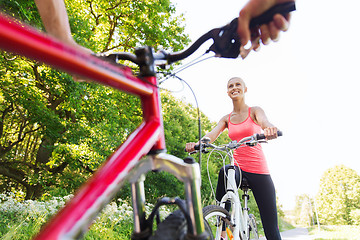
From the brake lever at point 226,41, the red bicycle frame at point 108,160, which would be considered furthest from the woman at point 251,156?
the red bicycle frame at point 108,160

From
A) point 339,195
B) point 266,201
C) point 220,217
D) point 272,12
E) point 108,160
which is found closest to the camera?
point 108,160

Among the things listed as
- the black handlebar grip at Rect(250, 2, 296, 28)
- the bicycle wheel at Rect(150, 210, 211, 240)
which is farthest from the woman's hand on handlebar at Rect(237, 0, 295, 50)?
the bicycle wheel at Rect(150, 210, 211, 240)

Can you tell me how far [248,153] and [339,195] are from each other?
5130cm

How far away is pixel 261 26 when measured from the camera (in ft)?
3.39

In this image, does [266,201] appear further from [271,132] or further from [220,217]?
[271,132]

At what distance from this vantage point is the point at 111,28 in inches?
439

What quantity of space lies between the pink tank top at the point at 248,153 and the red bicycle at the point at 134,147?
2.00 meters

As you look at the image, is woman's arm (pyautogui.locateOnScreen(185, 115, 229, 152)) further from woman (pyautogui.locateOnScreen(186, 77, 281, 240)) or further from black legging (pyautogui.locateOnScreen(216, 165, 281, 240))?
black legging (pyautogui.locateOnScreen(216, 165, 281, 240))

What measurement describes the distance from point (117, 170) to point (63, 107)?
8.41 meters

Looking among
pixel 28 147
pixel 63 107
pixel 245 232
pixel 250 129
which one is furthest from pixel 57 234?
pixel 28 147

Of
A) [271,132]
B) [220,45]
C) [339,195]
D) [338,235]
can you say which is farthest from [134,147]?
[339,195]

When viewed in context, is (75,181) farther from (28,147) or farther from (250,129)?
(250,129)

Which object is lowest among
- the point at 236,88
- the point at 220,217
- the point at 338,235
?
the point at 338,235

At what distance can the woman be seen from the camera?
2.81 metres
